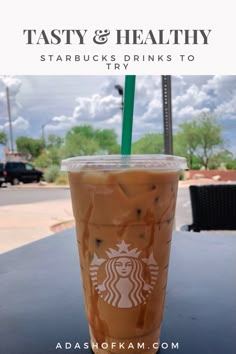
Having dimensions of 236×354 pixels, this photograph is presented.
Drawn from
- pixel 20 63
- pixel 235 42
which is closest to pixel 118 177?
pixel 20 63

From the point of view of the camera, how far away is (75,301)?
419 mm

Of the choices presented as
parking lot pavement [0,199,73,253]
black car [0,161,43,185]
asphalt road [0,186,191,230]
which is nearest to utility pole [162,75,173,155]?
parking lot pavement [0,199,73,253]

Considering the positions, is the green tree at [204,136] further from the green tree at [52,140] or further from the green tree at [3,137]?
the green tree at [3,137]

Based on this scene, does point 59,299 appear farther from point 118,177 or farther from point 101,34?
point 101,34

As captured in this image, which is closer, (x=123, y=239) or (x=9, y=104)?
(x=123, y=239)

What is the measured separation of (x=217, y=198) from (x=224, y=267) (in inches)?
26.4

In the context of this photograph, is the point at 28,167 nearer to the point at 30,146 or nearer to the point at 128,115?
the point at 30,146

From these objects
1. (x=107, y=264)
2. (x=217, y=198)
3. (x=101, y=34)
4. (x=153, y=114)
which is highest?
(x=101, y=34)

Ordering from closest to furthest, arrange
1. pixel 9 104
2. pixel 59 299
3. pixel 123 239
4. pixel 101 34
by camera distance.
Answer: pixel 123 239, pixel 59 299, pixel 101 34, pixel 9 104

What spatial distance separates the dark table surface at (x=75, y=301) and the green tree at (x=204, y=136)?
148 centimetres

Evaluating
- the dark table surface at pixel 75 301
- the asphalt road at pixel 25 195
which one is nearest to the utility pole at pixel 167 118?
the dark table surface at pixel 75 301

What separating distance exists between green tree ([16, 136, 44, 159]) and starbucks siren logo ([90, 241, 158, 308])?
3840 millimetres

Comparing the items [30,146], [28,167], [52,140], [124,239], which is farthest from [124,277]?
[28,167]

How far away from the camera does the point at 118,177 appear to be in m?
0.31
